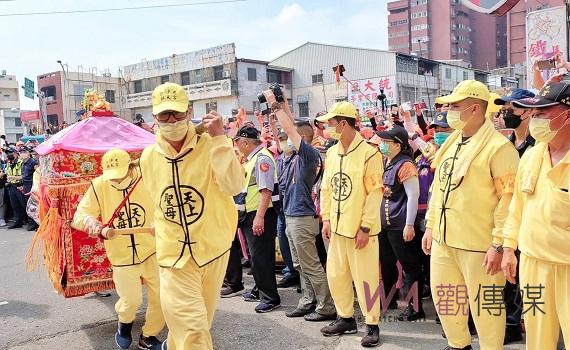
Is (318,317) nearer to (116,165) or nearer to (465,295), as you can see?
(465,295)

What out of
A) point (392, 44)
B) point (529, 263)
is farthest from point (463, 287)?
point (392, 44)

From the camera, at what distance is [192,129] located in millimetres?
3104

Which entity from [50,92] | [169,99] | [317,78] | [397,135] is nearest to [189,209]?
[169,99]

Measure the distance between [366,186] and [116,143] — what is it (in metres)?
2.39

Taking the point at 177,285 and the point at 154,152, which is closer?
the point at 177,285

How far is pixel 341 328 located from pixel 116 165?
2.29 metres

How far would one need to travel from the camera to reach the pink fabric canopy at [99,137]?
456 cm

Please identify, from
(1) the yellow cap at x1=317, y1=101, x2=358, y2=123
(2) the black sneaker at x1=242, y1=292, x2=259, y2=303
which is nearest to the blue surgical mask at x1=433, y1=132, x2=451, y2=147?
(1) the yellow cap at x1=317, y1=101, x2=358, y2=123

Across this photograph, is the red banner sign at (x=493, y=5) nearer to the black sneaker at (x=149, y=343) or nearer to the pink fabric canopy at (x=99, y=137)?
the pink fabric canopy at (x=99, y=137)

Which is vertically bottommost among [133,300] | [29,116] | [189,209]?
[133,300]

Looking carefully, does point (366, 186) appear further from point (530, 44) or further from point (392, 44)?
point (392, 44)

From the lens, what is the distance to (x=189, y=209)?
118 inches

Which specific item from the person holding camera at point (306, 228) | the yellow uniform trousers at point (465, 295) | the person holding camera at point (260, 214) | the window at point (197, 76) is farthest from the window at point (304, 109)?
the yellow uniform trousers at point (465, 295)

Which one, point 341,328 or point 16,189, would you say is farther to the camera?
point 16,189
